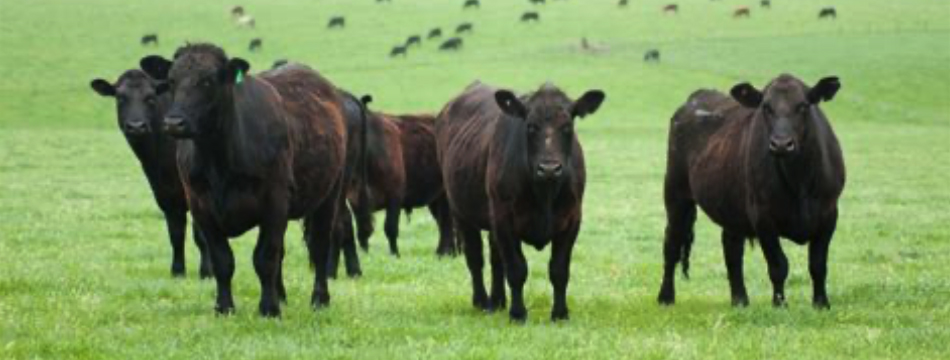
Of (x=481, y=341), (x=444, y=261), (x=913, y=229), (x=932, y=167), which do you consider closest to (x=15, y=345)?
(x=481, y=341)

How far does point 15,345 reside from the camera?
8383 millimetres

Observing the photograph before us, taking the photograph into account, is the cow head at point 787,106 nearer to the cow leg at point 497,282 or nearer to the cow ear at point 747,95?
the cow ear at point 747,95

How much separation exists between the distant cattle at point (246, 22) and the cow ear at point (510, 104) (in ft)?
243

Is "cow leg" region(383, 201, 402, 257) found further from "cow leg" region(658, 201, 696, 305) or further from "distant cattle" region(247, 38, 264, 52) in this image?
"distant cattle" region(247, 38, 264, 52)

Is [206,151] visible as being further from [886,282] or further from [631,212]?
[631,212]

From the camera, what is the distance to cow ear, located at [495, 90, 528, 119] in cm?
1023

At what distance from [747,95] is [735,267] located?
5.22ft

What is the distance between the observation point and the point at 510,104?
10.3 meters

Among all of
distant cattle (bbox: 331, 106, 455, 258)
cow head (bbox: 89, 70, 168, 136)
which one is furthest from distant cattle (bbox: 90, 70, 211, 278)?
distant cattle (bbox: 331, 106, 455, 258)

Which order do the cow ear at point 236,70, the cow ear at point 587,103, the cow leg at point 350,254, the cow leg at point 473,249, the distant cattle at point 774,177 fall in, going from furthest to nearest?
the cow leg at point 350,254
the cow leg at point 473,249
the distant cattle at point 774,177
the cow ear at point 587,103
the cow ear at point 236,70

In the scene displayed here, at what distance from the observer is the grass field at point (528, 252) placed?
8.93 m

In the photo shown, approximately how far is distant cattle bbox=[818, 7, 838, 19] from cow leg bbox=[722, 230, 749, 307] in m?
76.3

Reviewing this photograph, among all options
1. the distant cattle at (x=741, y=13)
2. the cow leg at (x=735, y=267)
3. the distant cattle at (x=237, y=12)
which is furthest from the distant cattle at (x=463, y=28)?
the cow leg at (x=735, y=267)

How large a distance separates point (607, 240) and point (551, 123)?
9.41 meters
